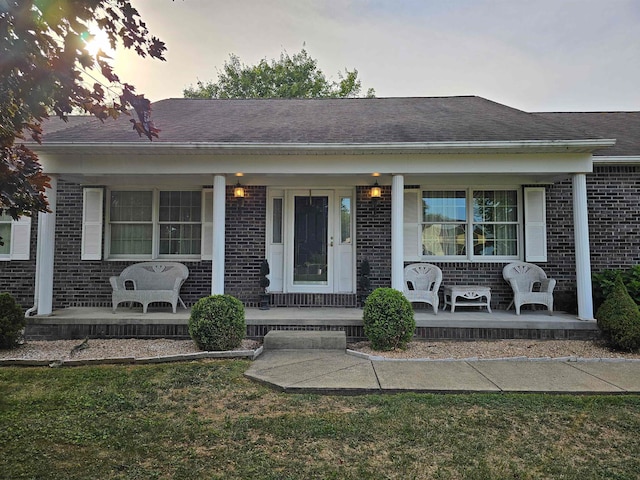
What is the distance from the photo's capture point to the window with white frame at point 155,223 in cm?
801

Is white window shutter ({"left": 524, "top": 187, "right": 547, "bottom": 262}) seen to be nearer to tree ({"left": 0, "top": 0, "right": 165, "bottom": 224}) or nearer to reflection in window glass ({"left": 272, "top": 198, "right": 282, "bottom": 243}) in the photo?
reflection in window glass ({"left": 272, "top": 198, "right": 282, "bottom": 243})

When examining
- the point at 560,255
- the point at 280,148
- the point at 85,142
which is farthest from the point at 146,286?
the point at 560,255

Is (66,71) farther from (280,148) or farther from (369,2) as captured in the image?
(369,2)

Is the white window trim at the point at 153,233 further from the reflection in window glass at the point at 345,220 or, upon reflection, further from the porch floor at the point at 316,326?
the reflection in window glass at the point at 345,220

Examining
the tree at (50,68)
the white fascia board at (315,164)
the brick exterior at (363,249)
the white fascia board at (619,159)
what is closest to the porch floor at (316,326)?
the brick exterior at (363,249)

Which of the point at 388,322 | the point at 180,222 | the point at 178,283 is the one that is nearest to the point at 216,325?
the point at 178,283

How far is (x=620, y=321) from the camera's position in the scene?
217 inches

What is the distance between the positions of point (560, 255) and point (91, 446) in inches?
326

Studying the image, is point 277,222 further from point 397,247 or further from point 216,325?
point 216,325

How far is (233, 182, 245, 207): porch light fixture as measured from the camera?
767 cm

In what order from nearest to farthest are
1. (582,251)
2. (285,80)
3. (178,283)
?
(582,251), (178,283), (285,80)

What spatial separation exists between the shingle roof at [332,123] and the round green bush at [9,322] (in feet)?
8.45

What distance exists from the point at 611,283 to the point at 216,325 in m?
6.46

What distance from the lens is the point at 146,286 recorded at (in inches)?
293
